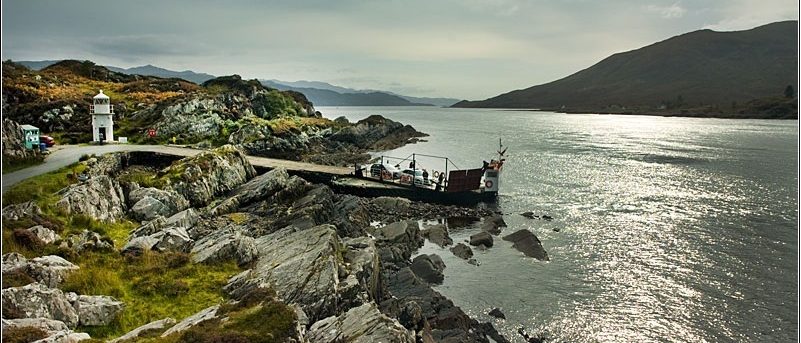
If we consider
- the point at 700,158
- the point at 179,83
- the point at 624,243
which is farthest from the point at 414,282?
the point at 179,83

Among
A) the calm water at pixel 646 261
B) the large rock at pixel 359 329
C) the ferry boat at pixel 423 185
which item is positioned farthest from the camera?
the ferry boat at pixel 423 185

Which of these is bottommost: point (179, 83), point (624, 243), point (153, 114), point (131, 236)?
point (624, 243)

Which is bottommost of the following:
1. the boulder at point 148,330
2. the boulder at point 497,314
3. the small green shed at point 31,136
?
the boulder at point 497,314

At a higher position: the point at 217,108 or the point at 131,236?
the point at 217,108

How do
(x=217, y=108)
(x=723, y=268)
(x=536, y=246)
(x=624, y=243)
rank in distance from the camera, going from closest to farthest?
(x=723, y=268) → (x=536, y=246) → (x=624, y=243) → (x=217, y=108)

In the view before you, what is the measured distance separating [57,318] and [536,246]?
32850 millimetres

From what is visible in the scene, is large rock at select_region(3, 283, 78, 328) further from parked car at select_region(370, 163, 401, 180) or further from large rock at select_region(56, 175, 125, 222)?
parked car at select_region(370, 163, 401, 180)

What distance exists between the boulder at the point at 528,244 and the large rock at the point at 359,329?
2363 cm

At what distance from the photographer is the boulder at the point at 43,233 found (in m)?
22.7

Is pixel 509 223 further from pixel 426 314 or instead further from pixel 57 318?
pixel 57 318

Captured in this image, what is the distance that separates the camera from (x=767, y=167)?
82188 mm

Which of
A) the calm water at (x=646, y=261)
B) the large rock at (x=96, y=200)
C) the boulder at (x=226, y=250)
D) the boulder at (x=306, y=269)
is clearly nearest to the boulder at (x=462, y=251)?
the calm water at (x=646, y=261)

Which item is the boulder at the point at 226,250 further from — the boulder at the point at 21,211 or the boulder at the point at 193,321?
the boulder at the point at 21,211

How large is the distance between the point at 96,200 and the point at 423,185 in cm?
3536
